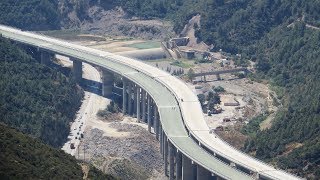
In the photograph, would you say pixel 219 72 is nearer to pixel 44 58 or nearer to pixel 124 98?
pixel 124 98

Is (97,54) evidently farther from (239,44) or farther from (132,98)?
(239,44)

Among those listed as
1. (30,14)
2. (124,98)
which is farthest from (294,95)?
(30,14)

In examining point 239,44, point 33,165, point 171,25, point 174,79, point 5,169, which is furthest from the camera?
point 171,25

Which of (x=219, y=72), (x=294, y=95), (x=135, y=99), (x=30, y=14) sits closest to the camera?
(x=294, y=95)

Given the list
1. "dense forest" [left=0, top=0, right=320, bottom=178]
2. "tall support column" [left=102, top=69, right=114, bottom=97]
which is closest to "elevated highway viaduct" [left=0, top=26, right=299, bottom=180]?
"tall support column" [left=102, top=69, right=114, bottom=97]

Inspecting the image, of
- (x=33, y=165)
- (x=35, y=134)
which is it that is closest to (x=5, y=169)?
(x=33, y=165)
